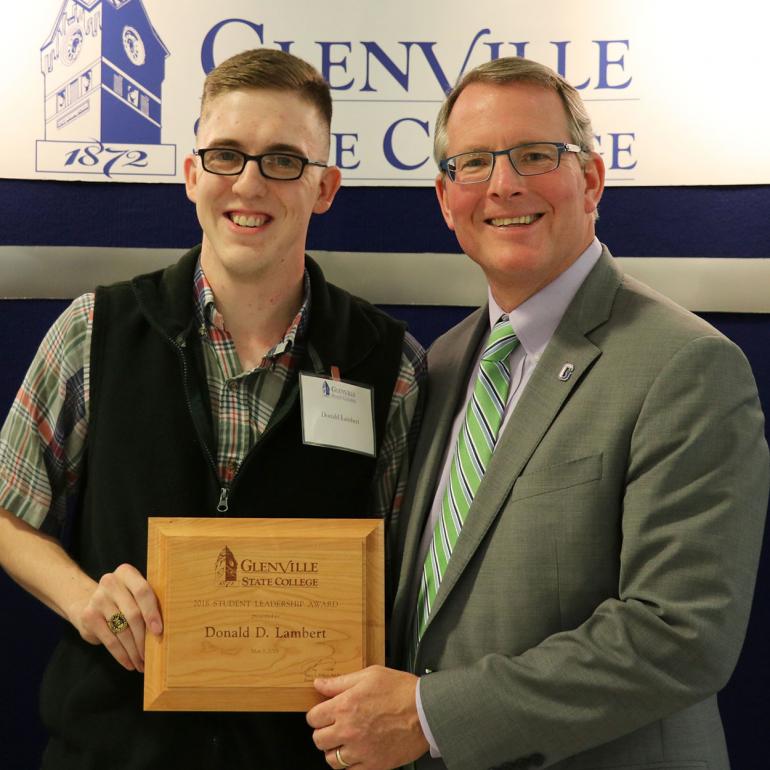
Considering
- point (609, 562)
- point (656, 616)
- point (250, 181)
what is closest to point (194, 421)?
point (250, 181)

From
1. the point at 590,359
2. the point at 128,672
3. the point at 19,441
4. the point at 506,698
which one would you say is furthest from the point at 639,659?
the point at 19,441

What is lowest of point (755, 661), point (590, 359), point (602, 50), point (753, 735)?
point (753, 735)

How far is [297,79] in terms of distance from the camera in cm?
211

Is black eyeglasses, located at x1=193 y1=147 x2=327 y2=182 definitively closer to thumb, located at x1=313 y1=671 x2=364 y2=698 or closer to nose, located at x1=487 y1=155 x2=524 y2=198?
nose, located at x1=487 y1=155 x2=524 y2=198

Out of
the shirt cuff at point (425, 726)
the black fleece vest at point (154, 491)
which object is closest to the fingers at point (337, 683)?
the shirt cuff at point (425, 726)

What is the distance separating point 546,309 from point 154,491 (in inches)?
33.9

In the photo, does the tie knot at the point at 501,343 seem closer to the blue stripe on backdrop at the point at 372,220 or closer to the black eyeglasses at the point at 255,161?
the black eyeglasses at the point at 255,161

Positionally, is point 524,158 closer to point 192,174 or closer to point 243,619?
point 192,174

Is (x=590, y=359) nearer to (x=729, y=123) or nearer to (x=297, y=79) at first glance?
(x=297, y=79)

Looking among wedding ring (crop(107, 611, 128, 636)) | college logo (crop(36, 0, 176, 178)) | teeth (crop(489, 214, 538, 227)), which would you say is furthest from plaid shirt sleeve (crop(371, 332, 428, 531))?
college logo (crop(36, 0, 176, 178))

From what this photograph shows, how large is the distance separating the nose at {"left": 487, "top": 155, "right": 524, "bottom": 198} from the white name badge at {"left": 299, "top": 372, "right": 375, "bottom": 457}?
493 millimetres

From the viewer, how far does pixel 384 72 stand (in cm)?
291

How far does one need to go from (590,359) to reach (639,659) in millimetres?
545

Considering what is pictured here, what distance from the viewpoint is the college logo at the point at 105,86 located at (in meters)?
2.94
